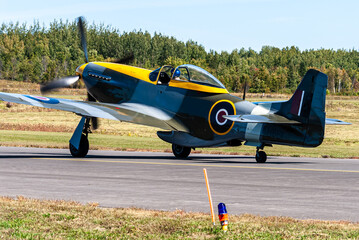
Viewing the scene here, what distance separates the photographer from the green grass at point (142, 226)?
30.1 ft

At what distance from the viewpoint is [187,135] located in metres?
24.5

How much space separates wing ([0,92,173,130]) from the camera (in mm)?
23375

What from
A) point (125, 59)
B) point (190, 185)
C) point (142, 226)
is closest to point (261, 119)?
point (190, 185)

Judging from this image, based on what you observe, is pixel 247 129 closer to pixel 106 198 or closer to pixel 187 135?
pixel 187 135

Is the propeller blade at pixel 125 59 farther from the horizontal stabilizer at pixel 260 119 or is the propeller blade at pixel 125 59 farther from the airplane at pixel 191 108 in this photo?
the horizontal stabilizer at pixel 260 119

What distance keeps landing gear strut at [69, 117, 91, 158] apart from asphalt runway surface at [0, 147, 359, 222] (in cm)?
121

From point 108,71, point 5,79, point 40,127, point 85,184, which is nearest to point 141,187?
point 85,184

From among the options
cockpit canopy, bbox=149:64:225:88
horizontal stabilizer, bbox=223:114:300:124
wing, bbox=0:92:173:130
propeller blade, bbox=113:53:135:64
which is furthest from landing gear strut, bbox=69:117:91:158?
horizontal stabilizer, bbox=223:114:300:124

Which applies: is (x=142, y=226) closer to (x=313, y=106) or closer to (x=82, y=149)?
(x=313, y=106)

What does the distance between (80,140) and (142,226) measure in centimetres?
1593

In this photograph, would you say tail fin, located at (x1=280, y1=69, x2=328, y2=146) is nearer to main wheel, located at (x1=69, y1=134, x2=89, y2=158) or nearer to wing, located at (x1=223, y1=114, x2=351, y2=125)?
wing, located at (x1=223, y1=114, x2=351, y2=125)

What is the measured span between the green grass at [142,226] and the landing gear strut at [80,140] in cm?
1369

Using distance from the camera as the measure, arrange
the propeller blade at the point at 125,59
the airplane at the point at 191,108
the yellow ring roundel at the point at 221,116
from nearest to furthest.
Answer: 1. the airplane at the point at 191,108
2. the yellow ring roundel at the point at 221,116
3. the propeller blade at the point at 125,59

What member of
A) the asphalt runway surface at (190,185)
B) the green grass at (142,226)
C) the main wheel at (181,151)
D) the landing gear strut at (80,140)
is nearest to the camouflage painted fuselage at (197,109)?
the asphalt runway surface at (190,185)
